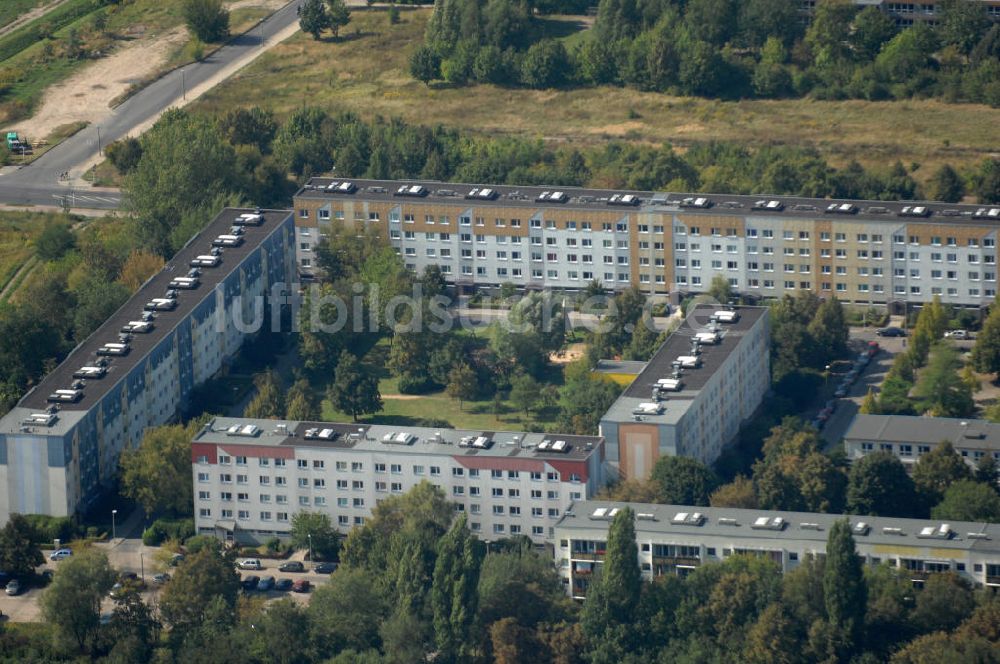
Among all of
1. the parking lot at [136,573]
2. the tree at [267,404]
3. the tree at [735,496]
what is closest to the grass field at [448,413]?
the tree at [267,404]

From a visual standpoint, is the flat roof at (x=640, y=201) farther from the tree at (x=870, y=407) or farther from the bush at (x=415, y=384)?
the tree at (x=870, y=407)

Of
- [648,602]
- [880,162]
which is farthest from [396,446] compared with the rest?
[880,162]

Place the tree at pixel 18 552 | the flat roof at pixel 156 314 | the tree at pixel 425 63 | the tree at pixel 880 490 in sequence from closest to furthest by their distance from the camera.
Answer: the tree at pixel 880 490, the tree at pixel 18 552, the flat roof at pixel 156 314, the tree at pixel 425 63

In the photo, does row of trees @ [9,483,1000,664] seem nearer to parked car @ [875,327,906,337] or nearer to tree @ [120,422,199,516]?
tree @ [120,422,199,516]

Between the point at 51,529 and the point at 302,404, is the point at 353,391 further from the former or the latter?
the point at 51,529

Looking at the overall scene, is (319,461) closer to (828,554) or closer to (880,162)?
(828,554)

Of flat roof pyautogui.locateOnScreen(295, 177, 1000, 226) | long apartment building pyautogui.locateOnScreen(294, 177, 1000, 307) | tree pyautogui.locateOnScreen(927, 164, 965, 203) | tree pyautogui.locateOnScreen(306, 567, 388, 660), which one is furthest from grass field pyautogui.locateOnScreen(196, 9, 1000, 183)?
tree pyautogui.locateOnScreen(306, 567, 388, 660)
